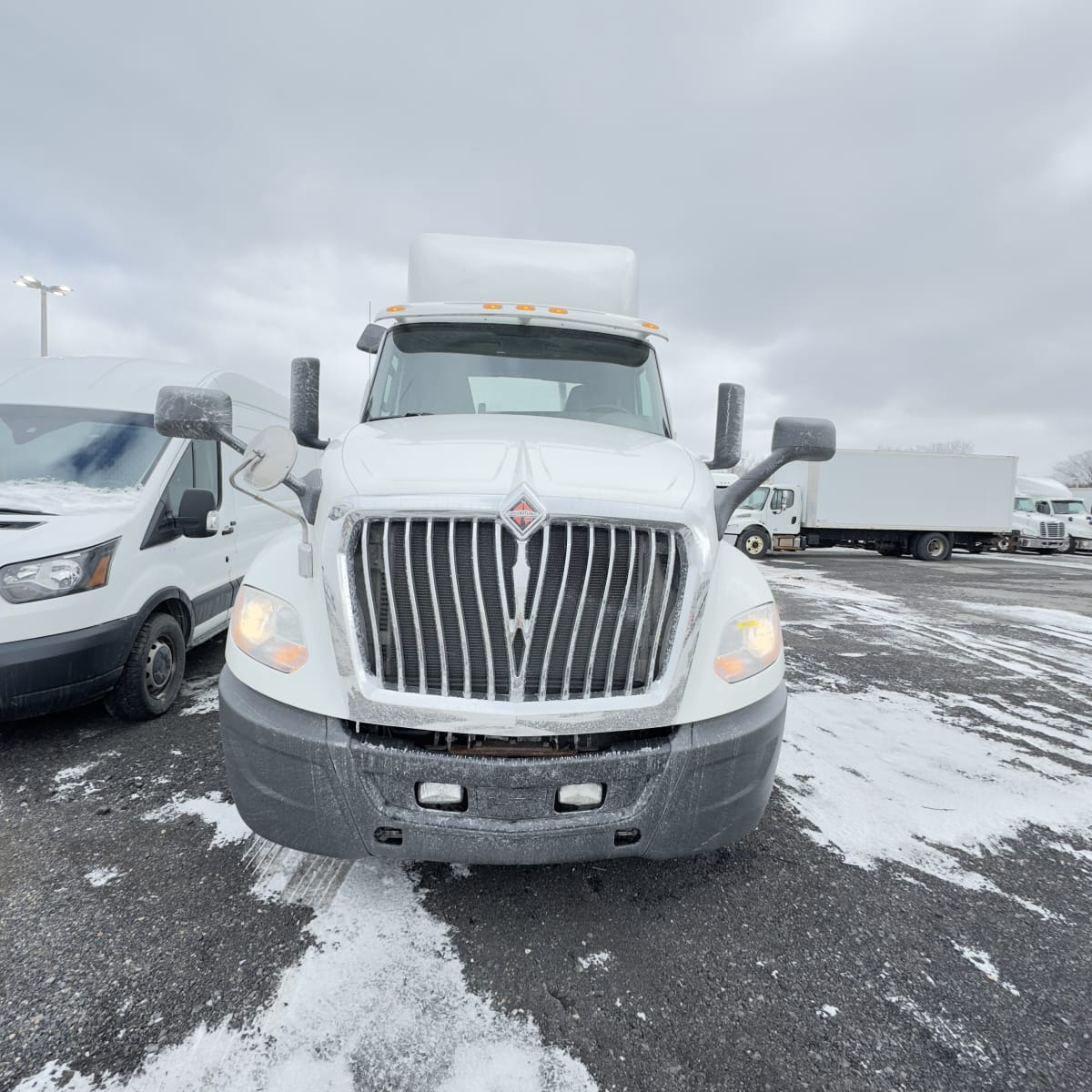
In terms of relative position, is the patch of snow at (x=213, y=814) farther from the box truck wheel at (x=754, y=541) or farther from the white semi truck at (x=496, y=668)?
the box truck wheel at (x=754, y=541)

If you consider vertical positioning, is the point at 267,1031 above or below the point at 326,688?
below

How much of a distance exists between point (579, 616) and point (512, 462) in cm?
61

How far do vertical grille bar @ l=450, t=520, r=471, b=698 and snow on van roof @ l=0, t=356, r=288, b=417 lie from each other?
11.5ft

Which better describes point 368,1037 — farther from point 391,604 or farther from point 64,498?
point 64,498

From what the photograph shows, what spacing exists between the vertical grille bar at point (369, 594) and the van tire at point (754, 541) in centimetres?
1806

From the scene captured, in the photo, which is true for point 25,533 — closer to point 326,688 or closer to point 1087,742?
point 326,688

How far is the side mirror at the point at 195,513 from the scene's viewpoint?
3.99 m

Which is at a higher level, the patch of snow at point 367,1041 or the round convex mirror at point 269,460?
the round convex mirror at point 269,460

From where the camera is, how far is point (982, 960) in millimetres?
2238

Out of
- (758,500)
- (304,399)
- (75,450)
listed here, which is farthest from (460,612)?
(758,500)

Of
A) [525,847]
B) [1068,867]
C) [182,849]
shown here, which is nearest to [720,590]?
[525,847]

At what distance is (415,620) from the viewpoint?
2088mm

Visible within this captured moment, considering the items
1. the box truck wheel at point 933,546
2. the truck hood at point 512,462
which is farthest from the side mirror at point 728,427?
the box truck wheel at point 933,546

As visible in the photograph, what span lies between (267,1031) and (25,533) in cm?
293
